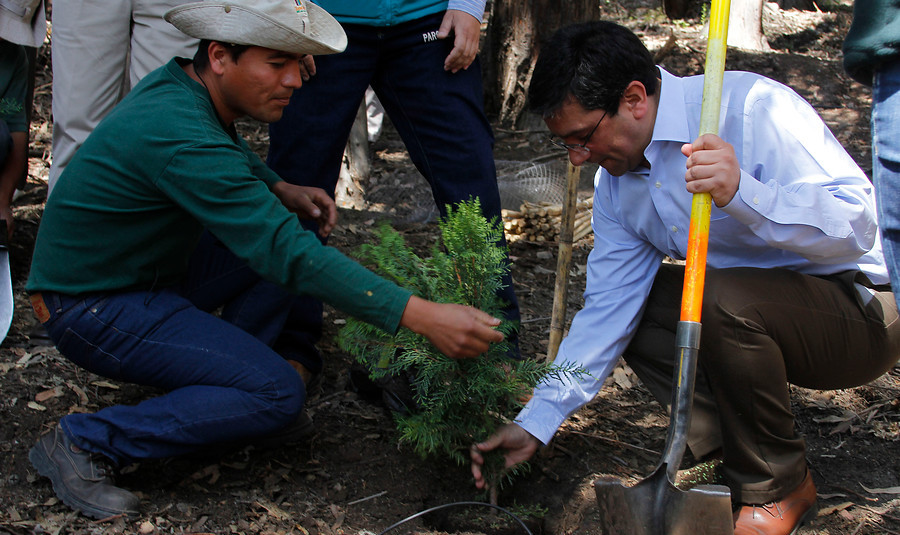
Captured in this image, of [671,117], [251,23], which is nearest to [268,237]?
[251,23]

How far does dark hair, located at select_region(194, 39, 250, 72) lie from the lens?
2477 mm

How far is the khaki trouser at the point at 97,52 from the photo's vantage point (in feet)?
11.4

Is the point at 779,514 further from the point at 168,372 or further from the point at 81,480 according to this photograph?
the point at 81,480

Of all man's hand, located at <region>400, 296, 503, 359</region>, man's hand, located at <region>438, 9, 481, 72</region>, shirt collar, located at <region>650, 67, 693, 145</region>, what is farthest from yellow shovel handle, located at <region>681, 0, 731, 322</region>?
man's hand, located at <region>438, 9, 481, 72</region>

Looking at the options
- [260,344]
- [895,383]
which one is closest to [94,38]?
[260,344]

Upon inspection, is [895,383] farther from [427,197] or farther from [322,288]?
[427,197]

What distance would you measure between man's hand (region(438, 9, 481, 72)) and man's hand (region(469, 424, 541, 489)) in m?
1.51

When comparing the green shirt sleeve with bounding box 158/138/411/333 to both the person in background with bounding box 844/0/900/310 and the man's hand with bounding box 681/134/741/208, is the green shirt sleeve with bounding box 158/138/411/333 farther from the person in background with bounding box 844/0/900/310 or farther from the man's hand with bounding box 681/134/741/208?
the person in background with bounding box 844/0/900/310

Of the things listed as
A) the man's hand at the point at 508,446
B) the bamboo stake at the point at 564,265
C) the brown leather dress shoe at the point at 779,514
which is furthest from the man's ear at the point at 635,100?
the brown leather dress shoe at the point at 779,514

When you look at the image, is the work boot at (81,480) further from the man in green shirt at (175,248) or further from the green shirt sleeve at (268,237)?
the green shirt sleeve at (268,237)

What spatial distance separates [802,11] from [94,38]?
11074 mm

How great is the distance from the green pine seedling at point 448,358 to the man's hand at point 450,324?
0.20m

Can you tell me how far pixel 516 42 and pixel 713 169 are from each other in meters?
5.32

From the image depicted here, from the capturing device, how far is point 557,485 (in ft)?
9.46
